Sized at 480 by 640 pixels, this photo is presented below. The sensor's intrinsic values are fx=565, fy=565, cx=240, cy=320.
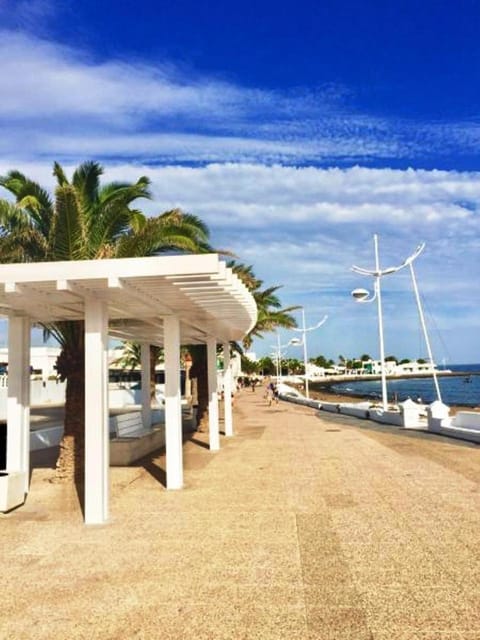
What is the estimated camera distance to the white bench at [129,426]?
14.2 meters

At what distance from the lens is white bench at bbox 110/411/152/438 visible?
14.2 metres

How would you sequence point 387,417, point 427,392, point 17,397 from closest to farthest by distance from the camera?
1. point 17,397
2. point 387,417
3. point 427,392

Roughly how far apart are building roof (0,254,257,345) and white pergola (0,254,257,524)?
0.01 m

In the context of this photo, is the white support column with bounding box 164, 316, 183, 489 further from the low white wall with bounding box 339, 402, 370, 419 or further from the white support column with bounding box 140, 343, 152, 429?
the low white wall with bounding box 339, 402, 370, 419

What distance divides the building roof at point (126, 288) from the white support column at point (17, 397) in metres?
0.40

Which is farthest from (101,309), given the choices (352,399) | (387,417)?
(352,399)

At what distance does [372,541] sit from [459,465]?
224 inches

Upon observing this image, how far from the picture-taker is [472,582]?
5.09 m

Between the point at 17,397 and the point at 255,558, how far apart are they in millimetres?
5620

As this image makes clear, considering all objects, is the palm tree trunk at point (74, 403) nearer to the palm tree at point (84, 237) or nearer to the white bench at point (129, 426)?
the palm tree at point (84, 237)

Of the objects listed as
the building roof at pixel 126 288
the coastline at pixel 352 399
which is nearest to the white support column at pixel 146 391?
the building roof at pixel 126 288

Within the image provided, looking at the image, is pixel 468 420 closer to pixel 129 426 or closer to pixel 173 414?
pixel 129 426

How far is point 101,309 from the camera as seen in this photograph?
797cm

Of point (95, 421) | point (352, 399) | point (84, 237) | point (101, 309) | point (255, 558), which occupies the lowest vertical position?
point (352, 399)
